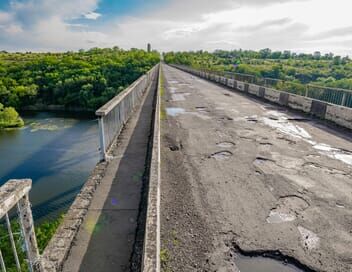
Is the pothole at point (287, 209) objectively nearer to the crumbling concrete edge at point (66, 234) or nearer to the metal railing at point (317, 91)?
the crumbling concrete edge at point (66, 234)

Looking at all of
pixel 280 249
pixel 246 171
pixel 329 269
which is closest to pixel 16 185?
pixel 280 249

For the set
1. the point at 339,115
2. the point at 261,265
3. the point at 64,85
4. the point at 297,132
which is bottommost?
the point at 64,85

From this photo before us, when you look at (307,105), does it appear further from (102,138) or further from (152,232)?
(152,232)

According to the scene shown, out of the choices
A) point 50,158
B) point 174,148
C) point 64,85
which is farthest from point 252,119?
point 64,85

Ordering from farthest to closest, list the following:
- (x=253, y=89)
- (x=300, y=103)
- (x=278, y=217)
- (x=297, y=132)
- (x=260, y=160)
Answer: (x=253, y=89), (x=300, y=103), (x=297, y=132), (x=260, y=160), (x=278, y=217)

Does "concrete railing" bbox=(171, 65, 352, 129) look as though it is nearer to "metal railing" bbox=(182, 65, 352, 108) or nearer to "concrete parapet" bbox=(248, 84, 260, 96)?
"concrete parapet" bbox=(248, 84, 260, 96)

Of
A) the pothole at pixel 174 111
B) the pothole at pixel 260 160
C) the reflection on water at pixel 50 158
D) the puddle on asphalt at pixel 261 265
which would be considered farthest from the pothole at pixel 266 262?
the reflection on water at pixel 50 158
